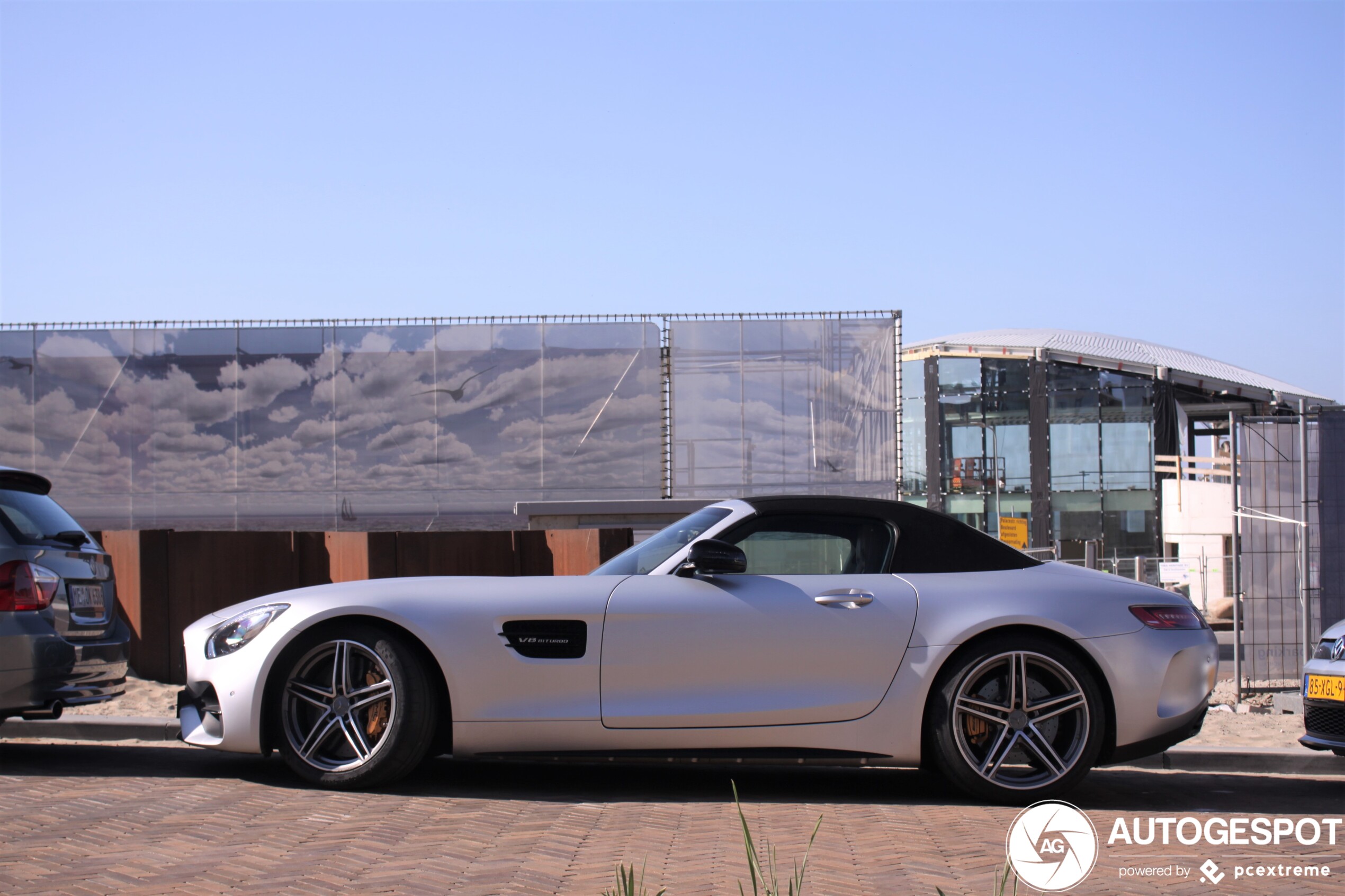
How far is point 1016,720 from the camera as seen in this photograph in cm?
478

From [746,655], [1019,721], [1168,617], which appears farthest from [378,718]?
[1168,617]

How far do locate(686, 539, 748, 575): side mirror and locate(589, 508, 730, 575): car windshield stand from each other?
0.31 meters

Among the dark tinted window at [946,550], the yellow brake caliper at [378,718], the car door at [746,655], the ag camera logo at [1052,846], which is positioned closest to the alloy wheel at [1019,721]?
the ag camera logo at [1052,846]

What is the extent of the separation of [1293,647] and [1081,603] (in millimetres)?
6739

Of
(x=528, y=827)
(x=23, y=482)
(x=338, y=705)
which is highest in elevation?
(x=23, y=482)

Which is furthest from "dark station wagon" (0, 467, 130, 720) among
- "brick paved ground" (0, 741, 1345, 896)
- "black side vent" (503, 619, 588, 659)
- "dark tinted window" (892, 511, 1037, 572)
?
"dark tinted window" (892, 511, 1037, 572)

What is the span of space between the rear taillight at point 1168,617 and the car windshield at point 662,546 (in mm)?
1769

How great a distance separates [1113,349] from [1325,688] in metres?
43.8

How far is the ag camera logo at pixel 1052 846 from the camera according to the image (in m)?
3.67

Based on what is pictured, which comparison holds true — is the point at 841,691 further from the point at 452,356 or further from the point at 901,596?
the point at 452,356

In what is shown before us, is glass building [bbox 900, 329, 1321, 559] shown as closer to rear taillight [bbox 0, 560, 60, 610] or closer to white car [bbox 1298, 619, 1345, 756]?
white car [bbox 1298, 619, 1345, 756]

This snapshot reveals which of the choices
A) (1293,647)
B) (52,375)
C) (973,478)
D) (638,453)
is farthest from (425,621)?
(973,478)

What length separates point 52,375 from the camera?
85.0 feet

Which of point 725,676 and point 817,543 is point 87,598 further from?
point 817,543
